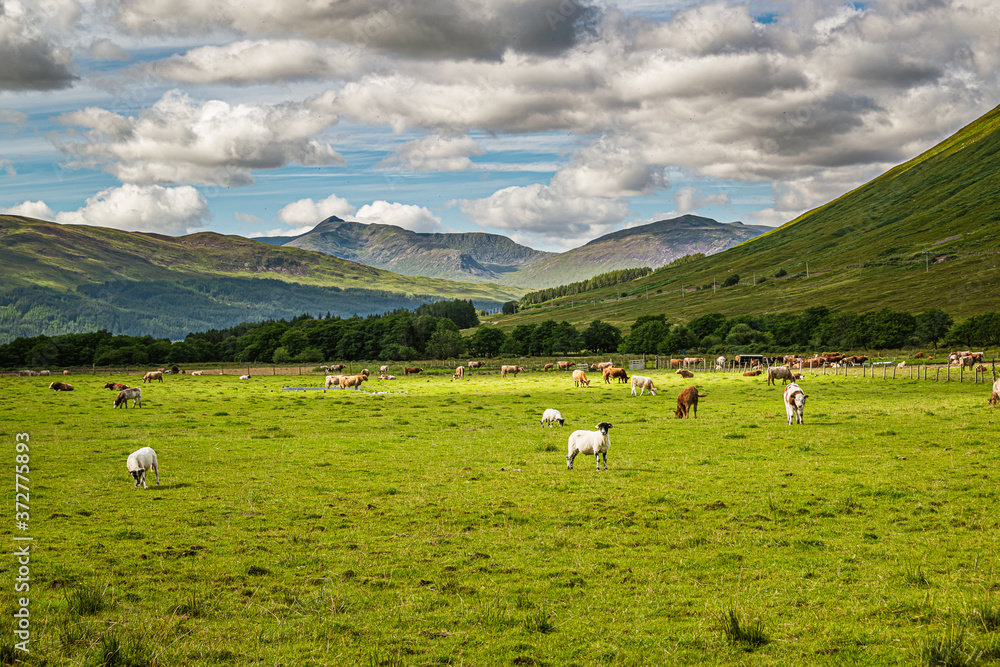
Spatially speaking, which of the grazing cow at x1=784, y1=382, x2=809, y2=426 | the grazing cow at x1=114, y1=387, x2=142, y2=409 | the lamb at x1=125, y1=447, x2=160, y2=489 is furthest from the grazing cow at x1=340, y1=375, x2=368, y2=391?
the lamb at x1=125, y1=447, x2=160, y2=489

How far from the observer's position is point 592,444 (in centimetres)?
2025

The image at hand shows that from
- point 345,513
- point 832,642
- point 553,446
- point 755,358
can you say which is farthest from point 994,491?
point 755,358

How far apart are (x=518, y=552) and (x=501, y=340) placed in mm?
Result: 157837

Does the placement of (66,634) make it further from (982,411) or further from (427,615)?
(982,411)

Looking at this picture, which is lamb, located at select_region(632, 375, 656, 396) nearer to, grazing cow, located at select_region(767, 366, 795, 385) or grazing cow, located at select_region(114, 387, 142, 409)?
grazing cow, located at select_region(767, 366, 795, 385)

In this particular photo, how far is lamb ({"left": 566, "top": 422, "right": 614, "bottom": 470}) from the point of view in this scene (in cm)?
1998

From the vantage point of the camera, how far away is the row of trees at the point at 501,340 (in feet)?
416

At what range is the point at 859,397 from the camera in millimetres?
42688

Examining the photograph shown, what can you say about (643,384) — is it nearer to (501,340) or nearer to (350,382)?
(350,382)

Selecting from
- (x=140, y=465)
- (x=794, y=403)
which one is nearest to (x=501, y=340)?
(x=794, y=403)

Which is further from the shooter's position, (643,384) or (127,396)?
(643,384)

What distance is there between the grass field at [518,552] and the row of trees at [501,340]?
117 m

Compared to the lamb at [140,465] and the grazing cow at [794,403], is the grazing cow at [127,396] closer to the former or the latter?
the lamb at [140,465]

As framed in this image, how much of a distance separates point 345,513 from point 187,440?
50.1 feet
